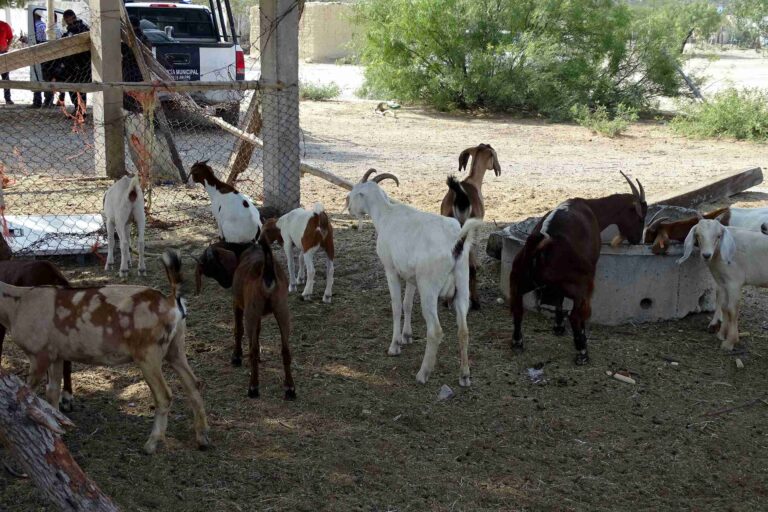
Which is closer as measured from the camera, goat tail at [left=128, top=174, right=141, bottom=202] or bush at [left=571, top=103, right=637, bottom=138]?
goat tail at [left=128, top=174, right=141, bottom=202]

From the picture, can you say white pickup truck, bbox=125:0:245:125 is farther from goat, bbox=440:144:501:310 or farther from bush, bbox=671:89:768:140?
bush, bbox=671:89:768:140

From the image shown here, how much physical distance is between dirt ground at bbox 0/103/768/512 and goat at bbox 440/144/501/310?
13.3 inches

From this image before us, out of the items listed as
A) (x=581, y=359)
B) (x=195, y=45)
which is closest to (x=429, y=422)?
(x=581, y=359)

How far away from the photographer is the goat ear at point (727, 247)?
6797 mm

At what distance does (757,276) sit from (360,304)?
311cm

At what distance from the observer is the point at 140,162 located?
970 cm

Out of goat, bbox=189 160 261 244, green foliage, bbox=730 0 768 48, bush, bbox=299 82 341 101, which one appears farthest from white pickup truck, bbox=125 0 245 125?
green foliage, bbox=730 0 768 48

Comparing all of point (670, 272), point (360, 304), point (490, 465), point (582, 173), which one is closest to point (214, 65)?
point (582, 173)

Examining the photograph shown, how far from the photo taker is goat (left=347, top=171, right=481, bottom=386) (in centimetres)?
604

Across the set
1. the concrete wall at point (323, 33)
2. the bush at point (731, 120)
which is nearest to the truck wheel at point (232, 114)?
the bush at point (731, 120)

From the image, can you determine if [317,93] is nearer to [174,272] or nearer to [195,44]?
[195,44]

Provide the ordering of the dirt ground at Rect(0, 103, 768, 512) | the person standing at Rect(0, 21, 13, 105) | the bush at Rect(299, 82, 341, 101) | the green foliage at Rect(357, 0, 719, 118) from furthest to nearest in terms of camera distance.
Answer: the bush at Rect(299, 82, 341, 101) → the green foliage at Rect(357, 0, 719, 118) → the person standing at Rect(0, 21, 13, 105) → the dirt ground at Rect(0, 103, 768, 512)

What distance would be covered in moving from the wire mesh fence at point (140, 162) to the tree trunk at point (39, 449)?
5.09 metres

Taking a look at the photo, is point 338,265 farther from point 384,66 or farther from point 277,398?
point 384,66
